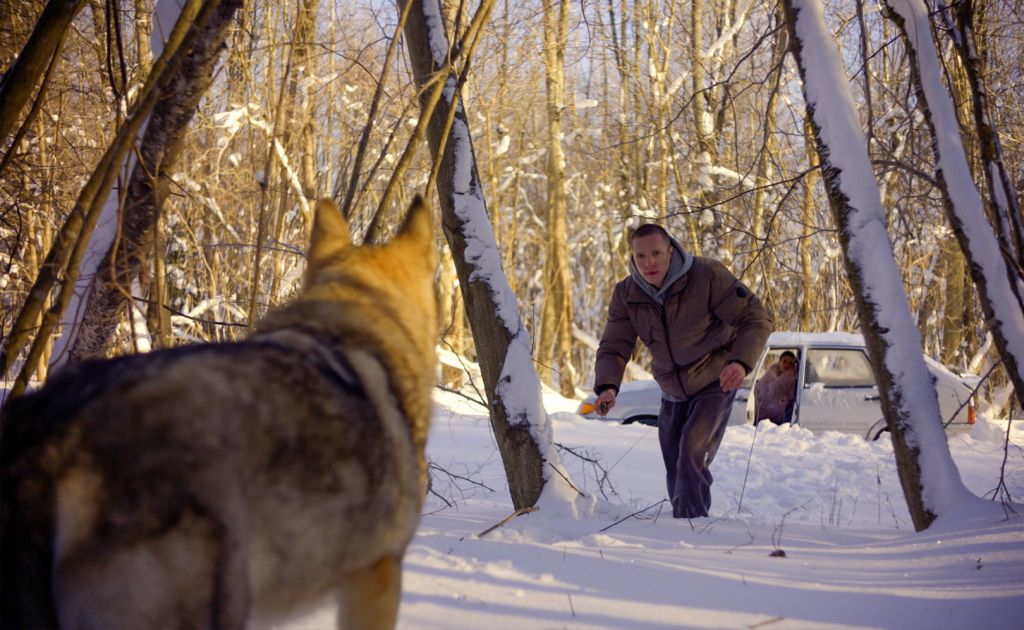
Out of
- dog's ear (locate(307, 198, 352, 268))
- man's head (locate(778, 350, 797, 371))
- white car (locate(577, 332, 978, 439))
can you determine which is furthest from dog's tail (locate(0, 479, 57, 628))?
man's head (locate(778, 350, 797, 371))

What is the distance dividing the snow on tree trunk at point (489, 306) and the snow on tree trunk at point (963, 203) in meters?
2.77

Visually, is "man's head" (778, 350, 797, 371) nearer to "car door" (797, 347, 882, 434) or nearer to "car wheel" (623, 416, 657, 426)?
"car door" (797, 347, 882, 434)

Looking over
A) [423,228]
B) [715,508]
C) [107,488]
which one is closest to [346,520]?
[107,488]

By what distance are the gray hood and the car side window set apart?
22.9 feet

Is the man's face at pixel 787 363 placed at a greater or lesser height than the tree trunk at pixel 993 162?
lesser

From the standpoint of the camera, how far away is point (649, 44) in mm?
21797

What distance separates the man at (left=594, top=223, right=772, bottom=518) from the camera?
5.69 metres

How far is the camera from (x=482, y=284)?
5.30 m

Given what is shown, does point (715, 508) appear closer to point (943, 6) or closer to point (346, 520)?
point (943, 6)

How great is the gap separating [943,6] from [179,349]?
5.14 meters

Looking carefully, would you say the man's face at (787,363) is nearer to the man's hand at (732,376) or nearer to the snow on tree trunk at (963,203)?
the man's hand at (732,376)

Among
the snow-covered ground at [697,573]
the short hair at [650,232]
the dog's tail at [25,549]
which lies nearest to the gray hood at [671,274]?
the short hair at [650,232]

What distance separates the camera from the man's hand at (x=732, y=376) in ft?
17.8

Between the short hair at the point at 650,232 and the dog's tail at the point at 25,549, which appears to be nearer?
the dog's tail at the point at 25,549
